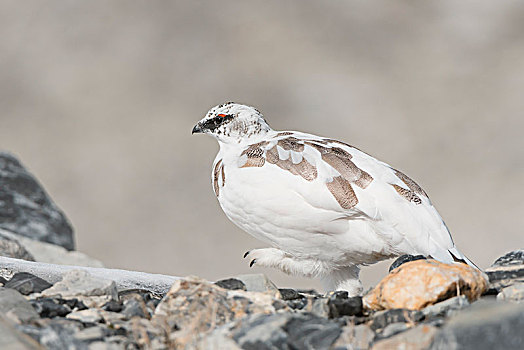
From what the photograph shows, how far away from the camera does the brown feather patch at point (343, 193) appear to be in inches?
117

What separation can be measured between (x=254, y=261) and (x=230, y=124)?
0.80 metres

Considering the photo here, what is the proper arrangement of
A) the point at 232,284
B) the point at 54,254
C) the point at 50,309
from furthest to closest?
the point at 54,254, the point at 232,284, the point at 50,309

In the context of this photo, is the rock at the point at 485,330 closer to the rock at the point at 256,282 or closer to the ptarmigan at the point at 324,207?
the rock at the point at 256,282

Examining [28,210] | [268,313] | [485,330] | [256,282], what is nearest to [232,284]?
[256,282]

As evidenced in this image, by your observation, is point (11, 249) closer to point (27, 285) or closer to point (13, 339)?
point (27, 285)

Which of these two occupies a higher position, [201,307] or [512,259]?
[512,259]

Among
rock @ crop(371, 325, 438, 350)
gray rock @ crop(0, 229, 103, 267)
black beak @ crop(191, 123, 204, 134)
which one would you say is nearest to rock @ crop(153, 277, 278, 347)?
rock @ crop(371, 325, 438, 350)

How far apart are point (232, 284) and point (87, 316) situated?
25.0 inches

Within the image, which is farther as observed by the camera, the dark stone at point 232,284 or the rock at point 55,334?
the dark stone at point 232,284

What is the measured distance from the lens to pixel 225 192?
3.19 metres

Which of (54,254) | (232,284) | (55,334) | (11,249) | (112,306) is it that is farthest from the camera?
(54,254)

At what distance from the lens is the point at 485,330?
1.53 m

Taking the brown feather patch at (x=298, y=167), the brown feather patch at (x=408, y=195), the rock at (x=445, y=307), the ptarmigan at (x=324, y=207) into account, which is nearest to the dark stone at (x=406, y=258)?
the ptarmigan at (x=324, y=207)

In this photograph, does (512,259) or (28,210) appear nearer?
(512,259)
